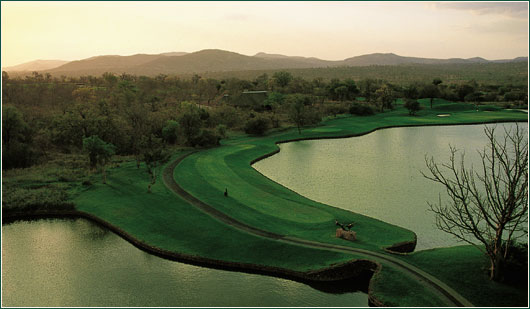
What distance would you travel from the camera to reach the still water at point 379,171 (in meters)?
42.8

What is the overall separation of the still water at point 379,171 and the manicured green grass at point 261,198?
2.68 meters

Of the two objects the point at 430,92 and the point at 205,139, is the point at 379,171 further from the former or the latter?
the point at 430,92

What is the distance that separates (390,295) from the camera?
26.5 metres

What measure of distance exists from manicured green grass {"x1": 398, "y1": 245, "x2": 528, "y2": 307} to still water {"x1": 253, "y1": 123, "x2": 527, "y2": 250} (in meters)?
4.29

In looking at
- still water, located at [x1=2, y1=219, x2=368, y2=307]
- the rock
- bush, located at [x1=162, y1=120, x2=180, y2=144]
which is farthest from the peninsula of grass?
bush, located at [x1=162, y1=120, x2=180, y2=144]

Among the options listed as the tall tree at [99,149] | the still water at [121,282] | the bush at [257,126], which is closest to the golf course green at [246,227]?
the still water at [121,282]

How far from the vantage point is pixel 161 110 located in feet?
316

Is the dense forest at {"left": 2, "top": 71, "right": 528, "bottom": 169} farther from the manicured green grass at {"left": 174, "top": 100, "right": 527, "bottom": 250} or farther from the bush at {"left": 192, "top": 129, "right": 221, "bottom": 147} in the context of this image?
the manicured green grass at {"left": 174, "top": 100, "right": 527, "bottom": 250}

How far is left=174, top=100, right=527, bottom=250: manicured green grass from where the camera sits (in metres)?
36.5

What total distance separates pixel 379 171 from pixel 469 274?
3157cm

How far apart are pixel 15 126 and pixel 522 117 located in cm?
11401

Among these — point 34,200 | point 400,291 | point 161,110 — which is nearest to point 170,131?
point 161,110

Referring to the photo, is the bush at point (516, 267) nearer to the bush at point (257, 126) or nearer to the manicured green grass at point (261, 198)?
the manicured green grass at point (261, 198)

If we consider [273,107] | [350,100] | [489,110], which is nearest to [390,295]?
[273,107]
